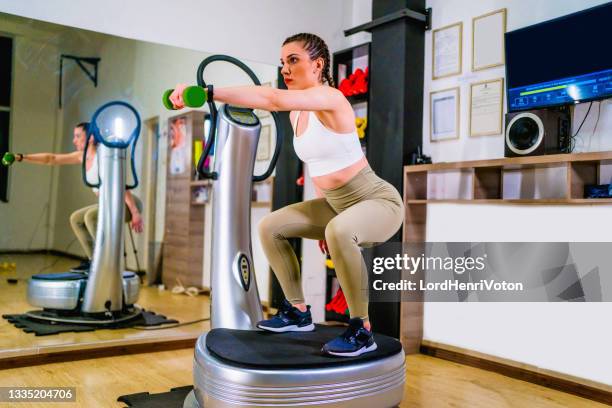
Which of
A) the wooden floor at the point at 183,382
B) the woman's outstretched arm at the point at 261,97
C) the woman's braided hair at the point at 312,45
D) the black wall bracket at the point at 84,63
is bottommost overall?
the wooden floor at the point at 183,382

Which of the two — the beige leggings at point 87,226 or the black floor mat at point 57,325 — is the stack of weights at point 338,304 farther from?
the beige leggings at point 87,226

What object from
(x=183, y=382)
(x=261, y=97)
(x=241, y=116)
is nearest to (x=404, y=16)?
(x=241, y=116)

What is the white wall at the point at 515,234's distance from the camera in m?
2.74

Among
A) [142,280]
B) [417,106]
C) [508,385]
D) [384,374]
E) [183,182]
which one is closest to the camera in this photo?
[384,374]

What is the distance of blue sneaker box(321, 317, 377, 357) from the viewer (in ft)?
6.54

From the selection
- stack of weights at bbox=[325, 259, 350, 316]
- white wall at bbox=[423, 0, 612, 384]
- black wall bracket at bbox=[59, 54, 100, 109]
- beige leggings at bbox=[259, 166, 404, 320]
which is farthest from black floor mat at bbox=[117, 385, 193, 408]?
black wall bracket at bbox=[59, 54, 100, 109]

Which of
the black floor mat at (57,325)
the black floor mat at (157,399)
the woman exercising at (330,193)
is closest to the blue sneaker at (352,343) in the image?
the woman exercising at (330,193)

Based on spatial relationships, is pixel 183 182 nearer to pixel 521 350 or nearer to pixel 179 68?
pixel 179 68

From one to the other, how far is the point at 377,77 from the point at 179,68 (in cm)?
137

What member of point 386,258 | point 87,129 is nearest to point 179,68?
point 87,129

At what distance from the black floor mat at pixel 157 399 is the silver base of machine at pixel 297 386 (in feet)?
0.99

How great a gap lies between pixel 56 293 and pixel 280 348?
2.10 meters

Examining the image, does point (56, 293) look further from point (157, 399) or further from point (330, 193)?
point (330, 193)

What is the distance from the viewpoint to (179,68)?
12.6ft
